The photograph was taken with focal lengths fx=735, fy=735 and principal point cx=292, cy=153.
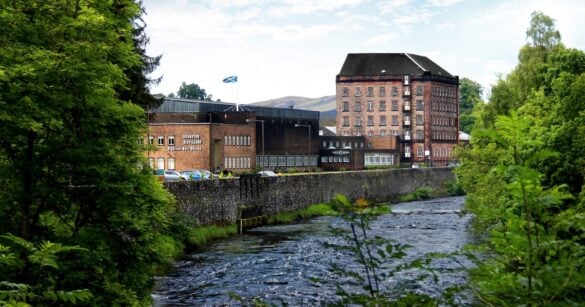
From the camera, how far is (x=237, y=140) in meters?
97.1

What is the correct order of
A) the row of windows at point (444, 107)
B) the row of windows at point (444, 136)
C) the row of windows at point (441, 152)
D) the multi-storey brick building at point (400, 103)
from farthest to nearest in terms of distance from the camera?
the row of windows at point (444, 107) < the row of windows at point (444, 136) < the row of windows at point (441, 152) < the multi-storey brick building at point (400, 103)

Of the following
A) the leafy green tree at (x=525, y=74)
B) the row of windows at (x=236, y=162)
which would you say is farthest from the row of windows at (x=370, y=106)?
the leafy green tree at (x=525, y=74)

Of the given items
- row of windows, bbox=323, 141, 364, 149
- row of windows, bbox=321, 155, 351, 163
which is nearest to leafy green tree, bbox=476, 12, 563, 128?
row of windows, bbox=321, 155, 351, 163

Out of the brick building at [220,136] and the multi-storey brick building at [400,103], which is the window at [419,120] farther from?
the brick building at [220,136]

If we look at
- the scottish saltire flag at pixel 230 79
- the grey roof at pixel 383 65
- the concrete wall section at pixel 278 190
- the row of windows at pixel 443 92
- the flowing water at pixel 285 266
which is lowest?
the flowing water at pixel 285 266

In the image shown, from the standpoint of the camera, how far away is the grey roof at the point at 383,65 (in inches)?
5635

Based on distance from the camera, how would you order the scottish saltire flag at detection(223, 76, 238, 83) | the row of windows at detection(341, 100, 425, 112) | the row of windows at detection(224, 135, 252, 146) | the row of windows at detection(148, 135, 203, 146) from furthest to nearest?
the row of windows at detection(341, 100, 425, 112), the row of windows at detection(224, 135, 252, 146), the row of windows at detection(148, 135, 203, 146), the scottish saltire flag at detection(223, 76, 238, 83)

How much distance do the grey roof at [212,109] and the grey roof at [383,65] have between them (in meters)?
25.4

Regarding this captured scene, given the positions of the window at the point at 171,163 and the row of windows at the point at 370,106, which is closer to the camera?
the window at the point at 171,163

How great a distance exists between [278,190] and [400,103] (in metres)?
77.7

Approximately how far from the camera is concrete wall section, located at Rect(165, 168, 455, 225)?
53000 millimetres

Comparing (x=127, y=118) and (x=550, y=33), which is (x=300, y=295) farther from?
(x=550, y=33)

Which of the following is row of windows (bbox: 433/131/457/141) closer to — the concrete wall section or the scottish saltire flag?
the concrete wall section

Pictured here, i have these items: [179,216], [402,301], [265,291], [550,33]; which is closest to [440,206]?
[550,33]
